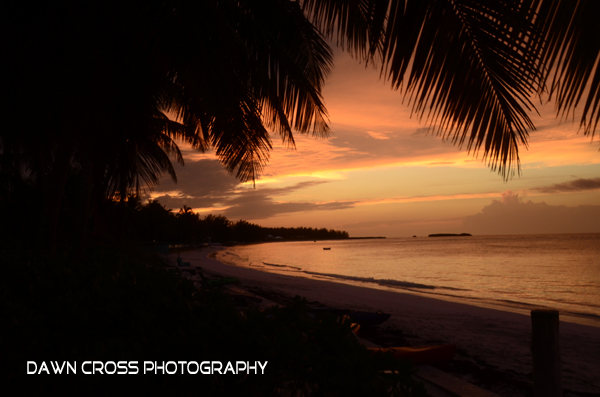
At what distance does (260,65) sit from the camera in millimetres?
5336

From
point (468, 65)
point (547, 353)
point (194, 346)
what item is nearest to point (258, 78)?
point (468, 65)

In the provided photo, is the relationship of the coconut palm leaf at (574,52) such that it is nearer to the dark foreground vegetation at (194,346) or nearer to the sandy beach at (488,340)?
the dark foreground vegetation at (194,346)

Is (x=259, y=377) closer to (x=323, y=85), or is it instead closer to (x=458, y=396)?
(x=458, y=396)

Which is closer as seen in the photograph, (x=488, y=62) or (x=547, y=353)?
(x=488, y=62)

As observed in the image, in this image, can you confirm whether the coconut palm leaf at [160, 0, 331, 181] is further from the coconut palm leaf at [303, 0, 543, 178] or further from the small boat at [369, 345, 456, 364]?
the small boat at [369, 345, 456, 364]

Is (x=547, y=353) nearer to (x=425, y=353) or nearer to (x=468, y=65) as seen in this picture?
(x=468, y=65)

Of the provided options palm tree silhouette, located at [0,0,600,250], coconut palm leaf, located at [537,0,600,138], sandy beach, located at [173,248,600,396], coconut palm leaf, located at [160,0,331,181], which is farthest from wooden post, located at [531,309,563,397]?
coconut palm leaf, located at [160,0,331,181]

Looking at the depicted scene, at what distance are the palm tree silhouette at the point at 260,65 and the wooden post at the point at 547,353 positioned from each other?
4.56 ft

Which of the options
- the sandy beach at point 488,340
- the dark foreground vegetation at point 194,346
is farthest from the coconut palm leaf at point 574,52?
the sandy beach at point 488,340

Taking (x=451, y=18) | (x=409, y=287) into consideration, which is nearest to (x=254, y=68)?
(x=451, y=18)

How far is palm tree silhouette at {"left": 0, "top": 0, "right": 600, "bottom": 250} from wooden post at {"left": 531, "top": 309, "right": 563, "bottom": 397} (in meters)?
1.39

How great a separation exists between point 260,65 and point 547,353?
4.70 m

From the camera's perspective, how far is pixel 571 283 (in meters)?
21.8

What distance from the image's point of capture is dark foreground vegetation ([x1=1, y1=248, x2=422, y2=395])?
1.65 m
